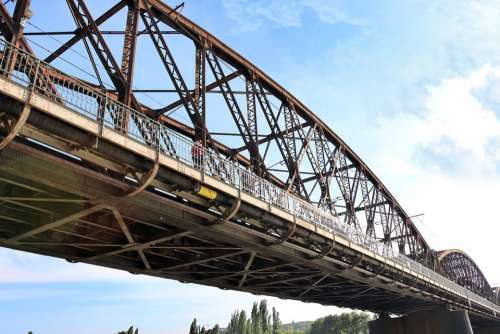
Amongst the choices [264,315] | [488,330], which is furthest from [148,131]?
[264,315]

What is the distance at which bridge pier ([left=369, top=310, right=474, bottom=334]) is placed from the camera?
44219mm

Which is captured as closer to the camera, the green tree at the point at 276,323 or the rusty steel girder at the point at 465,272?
the rusty steel girder at the point at 465,272

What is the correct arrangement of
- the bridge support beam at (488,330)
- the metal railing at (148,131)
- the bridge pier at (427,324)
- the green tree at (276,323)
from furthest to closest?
the green tree at (276,323), the bridge support beam at (488,330), the bridge pier at (427,324), the metal railing at (148,131)

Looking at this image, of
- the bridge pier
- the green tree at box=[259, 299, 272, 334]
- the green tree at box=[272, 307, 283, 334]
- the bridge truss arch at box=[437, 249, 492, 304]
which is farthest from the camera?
the green tree at box=[272, 307, 283, 334]

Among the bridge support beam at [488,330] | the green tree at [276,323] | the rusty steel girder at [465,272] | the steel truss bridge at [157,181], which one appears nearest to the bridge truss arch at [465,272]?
the rusty steel girder at [465,272]

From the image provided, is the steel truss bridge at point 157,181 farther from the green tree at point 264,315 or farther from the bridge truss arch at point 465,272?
the green tree at point 264,315

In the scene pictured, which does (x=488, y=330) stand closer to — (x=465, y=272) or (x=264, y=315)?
(x=465, y=272)

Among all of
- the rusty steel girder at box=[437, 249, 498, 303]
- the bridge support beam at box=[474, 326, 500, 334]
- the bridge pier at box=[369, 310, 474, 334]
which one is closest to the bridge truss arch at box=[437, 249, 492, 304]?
the rusty steel girder at box=[437, 249, 498, 303]

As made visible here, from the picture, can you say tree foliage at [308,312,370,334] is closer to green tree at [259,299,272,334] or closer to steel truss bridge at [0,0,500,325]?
green tree at [259,299,272,334]

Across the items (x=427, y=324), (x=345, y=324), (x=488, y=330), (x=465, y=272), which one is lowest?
(x=427, y=324)

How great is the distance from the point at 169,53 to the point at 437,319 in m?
43.0

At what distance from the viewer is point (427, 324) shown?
4628 centimetres

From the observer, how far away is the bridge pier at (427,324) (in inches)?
1741

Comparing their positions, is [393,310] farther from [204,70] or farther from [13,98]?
[13,98]
